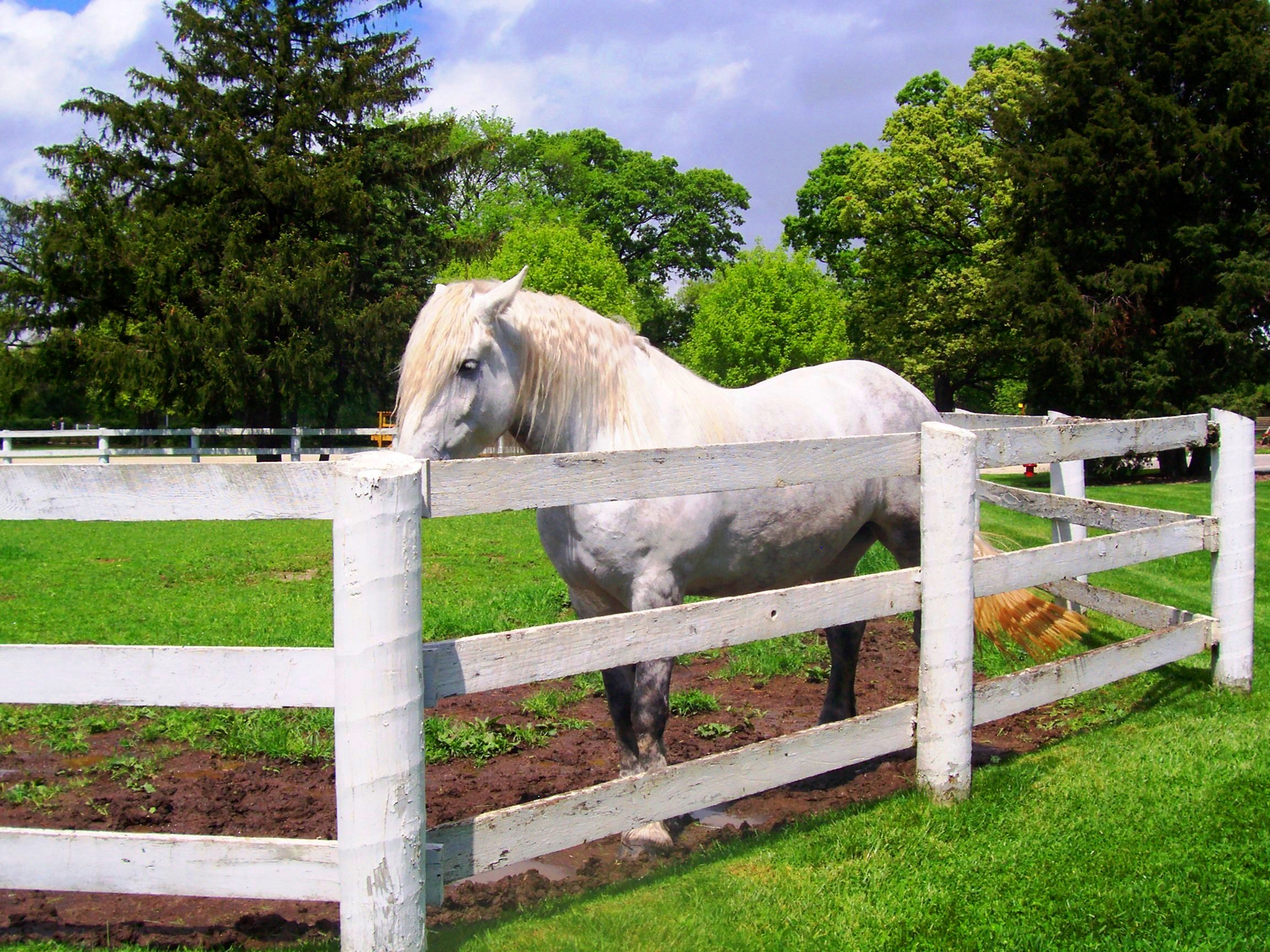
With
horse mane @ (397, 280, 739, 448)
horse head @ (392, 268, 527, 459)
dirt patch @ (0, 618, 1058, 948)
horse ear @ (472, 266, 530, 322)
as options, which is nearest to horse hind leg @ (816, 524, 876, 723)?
dirt patch @ (0, 618, 1058, 948)

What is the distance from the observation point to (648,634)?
2.86m

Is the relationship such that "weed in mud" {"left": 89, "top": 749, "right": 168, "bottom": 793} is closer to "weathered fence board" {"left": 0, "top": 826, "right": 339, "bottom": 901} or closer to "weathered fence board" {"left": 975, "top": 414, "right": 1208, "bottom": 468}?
"weathered fence board" {"left": 0, "top": 826, "right": 339, "bottom": 901}

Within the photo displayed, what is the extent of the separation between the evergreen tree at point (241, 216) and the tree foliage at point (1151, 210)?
58.0ft

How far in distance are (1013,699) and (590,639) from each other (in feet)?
6.91

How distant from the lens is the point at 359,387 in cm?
3067

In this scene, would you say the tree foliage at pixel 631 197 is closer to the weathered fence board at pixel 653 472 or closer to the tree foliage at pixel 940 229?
the tree foliage at pixel 940 229

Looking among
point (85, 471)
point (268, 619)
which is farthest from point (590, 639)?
point (268, 619)

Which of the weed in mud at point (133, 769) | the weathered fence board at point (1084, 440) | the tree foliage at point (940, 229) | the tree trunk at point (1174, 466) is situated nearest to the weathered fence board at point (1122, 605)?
the weathered fence board at point (1084, 440)

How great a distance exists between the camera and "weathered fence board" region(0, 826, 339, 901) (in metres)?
2.34

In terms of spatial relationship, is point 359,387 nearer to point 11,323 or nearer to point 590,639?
point 11,323

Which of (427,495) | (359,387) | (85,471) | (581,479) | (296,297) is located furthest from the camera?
(359,387)

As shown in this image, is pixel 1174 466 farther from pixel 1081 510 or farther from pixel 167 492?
pixel 167 492

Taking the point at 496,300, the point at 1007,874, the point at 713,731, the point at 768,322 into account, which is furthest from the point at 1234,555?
the point at 768,322

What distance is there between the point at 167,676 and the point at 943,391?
109 feet
